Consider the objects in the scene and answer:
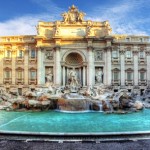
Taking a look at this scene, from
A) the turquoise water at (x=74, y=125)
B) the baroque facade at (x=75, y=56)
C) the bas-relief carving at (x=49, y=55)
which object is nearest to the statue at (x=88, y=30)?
the baroque facade at (x=75, y=56)

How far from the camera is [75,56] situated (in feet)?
108

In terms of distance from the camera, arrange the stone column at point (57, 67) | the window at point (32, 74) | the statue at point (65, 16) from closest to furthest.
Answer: the stone column at point (57, 67) → the statue at point (65, 16) → the window at point (32, 74)

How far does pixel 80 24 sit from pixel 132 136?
2586 cm

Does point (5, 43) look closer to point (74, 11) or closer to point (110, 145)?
point (74, 11)

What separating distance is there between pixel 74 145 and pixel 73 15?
27.7m

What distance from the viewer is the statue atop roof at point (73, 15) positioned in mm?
32656

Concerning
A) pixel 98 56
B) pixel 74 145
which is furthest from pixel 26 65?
pixel 74 145

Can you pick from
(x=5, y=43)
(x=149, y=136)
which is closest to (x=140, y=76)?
(x=5, y=43)

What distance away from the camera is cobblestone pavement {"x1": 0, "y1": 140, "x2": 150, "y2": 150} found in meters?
7.59

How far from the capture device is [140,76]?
33.1 m

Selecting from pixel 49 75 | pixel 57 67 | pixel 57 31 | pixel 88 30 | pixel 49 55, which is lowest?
pixel 49 75

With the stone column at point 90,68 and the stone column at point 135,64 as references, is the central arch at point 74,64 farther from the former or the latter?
the stone column at point 135,64

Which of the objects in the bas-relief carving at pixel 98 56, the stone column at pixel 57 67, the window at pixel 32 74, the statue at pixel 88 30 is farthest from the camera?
the window at pixel 32 74

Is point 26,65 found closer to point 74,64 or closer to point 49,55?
point 49,55
